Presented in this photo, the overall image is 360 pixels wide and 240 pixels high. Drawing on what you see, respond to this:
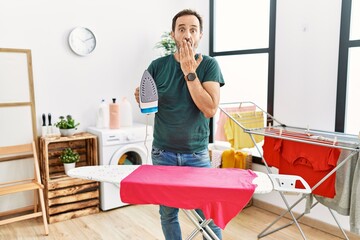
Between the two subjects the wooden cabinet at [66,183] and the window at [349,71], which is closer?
the window at [349,71]

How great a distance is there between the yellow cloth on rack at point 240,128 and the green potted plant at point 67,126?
56.3 inches

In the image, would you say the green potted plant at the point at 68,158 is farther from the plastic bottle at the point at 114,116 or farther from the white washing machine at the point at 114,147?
the plastic bottle at the point at 114,116

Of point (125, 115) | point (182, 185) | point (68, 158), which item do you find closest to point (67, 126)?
point (68, 158)

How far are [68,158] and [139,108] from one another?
809 mm

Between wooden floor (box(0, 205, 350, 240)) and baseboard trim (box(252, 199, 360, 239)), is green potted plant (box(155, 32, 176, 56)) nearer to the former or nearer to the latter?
wooden floor (box(0, 205, 350, 240))

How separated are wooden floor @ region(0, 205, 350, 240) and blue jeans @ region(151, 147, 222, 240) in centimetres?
84

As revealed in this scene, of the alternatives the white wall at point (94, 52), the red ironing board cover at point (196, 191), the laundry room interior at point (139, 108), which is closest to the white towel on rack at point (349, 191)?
the laundry room interior at point (139, 108)

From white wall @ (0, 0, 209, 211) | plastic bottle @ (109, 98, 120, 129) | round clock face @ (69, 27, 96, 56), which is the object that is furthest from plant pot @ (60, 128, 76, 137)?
round clock face @ (69, 27, 96, 56)

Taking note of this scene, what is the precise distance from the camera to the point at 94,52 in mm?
3281

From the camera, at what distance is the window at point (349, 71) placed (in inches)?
95.0

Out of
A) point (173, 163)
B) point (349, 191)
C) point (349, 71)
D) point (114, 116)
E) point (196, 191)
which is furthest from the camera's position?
point (114, 116)

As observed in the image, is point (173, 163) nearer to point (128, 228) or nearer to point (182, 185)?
point (182, 185)

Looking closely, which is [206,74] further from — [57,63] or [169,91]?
[57,63]

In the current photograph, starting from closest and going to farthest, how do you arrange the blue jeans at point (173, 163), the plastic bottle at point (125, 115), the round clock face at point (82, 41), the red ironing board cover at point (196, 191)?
1. the red ironing board cover at point (196, 191)
2. the blue jeans at point (173, 163)
3. the round clock face at point (82, 41)
4. the plastic bottle at point (125, 115)
